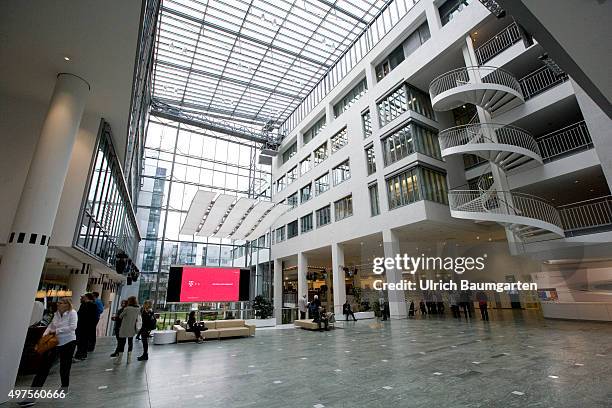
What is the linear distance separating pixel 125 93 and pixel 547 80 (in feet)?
58.0

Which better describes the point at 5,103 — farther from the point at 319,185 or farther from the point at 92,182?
the point at 319,185

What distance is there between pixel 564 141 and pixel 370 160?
9914mm

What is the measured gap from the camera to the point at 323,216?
927 inches

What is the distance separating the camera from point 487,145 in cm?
1261

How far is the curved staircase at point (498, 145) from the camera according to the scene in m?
12.8

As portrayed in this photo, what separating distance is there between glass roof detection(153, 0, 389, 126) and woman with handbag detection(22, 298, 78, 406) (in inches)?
717

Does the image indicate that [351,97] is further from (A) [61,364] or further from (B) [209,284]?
(A) [61,364]

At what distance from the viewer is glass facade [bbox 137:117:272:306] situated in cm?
2253

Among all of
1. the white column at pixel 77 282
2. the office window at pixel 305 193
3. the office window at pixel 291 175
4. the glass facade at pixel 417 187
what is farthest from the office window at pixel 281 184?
the white column at pixel 77 282

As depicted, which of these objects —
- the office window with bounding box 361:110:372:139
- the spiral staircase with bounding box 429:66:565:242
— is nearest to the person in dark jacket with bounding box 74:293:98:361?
the spiral staircase with bounding box 429:66:565:242

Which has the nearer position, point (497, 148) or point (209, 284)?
point (497, 148)

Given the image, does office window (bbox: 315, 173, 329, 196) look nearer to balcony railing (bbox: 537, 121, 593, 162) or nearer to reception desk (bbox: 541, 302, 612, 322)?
balcony railing (bbox: 537, 121, 593, 162)

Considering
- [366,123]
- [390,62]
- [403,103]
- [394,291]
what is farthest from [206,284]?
[390,62]

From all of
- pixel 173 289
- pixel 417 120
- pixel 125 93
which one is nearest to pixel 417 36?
pixel 417 120
